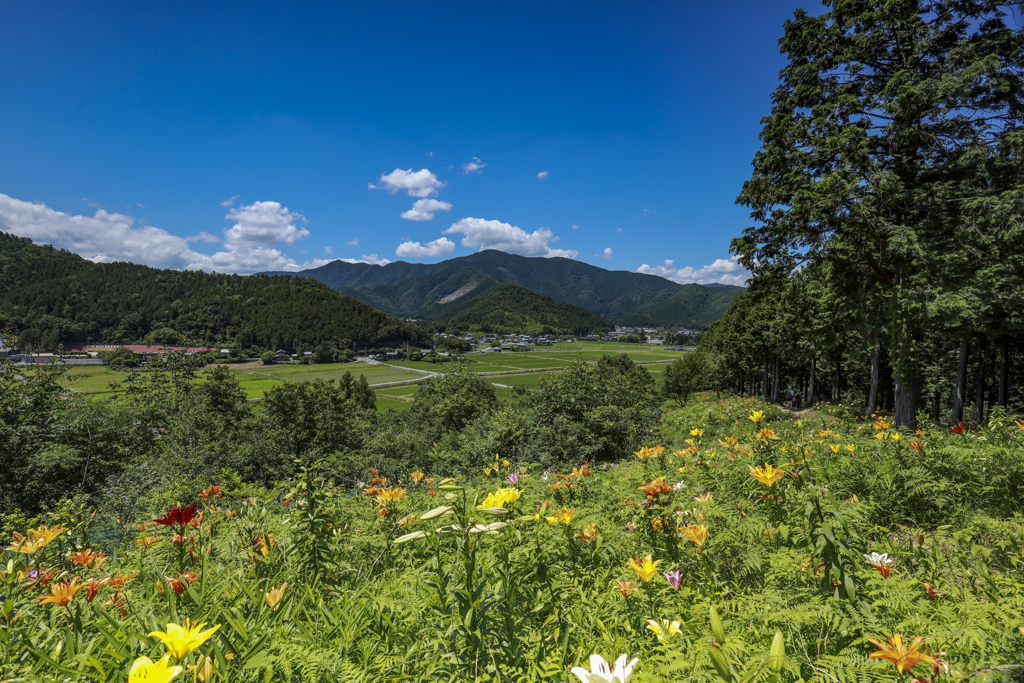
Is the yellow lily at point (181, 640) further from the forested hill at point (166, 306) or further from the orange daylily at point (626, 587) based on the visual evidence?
the forested hill at point (166, 306)

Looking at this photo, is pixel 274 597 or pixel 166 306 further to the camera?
pixel 166 306

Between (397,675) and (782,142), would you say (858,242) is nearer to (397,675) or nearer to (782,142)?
(782,142)

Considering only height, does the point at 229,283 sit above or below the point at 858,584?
above

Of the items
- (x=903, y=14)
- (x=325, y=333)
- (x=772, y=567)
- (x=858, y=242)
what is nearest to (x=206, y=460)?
(x=772, y=567)

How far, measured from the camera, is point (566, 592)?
186 cm

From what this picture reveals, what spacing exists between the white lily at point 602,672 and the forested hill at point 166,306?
3012 inches

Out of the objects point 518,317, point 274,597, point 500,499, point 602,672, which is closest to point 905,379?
point 500,499

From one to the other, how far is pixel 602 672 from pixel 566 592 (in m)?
0.99

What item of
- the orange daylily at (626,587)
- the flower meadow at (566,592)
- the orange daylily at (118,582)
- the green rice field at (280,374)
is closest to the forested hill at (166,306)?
the green rice field at (280,374)

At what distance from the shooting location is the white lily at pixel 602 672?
0.88 m

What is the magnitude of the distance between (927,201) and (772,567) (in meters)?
8.92

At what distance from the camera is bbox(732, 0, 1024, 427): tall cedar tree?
6820 millimetres

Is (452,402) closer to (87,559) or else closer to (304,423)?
(304,423)

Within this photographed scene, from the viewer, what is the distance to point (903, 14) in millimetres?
7652
